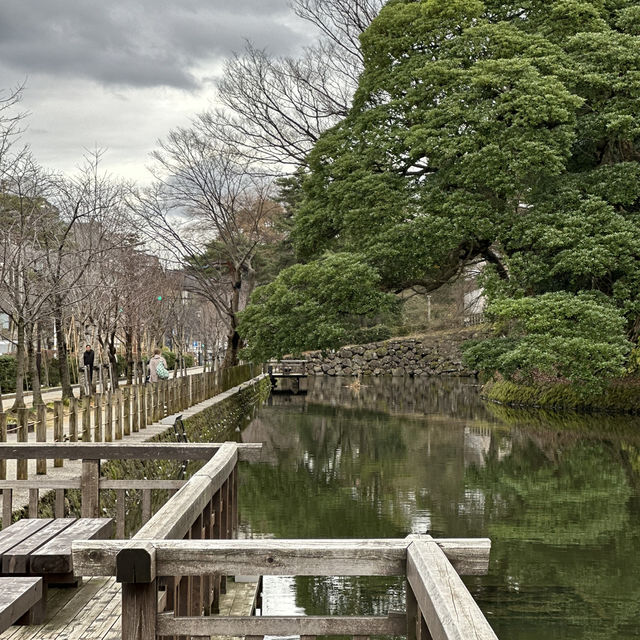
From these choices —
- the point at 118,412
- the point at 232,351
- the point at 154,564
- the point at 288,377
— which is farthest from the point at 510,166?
the point at 288,377

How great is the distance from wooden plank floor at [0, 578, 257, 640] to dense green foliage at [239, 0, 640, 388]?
13.8 metres

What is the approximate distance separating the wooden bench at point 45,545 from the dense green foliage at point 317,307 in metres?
14.0

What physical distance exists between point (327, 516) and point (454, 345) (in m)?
40.9

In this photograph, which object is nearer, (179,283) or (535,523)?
(535,523)

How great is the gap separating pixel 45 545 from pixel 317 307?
15.0m

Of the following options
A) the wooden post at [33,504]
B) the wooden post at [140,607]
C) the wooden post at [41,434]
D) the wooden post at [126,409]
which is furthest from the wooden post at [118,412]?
the wooden post at [140,607]

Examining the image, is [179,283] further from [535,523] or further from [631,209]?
[535,523]

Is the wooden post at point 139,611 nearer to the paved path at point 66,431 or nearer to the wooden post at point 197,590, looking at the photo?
the wooden post at point 197,590

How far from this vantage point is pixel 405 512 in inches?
460

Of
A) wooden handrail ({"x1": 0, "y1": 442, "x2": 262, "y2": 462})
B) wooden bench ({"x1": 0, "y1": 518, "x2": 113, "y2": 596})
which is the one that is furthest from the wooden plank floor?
wooden handrail ({"x1": 0, "y1": 442, "x2": 262, "y2": 462})

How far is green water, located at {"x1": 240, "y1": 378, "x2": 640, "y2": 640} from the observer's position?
26.4ft

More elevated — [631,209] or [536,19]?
[536,19]

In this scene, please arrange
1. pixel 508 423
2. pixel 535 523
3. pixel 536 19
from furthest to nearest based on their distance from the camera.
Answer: pixel 508 423, pixel 536 19, pixel 535 523

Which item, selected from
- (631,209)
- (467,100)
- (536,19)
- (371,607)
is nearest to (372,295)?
Result: (467,100)
